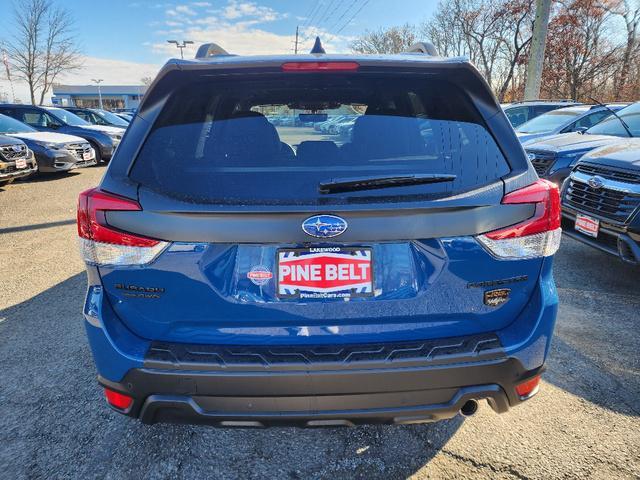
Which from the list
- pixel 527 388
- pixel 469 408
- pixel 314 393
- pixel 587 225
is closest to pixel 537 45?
pixel 587 225

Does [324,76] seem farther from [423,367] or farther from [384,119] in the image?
[423,367]

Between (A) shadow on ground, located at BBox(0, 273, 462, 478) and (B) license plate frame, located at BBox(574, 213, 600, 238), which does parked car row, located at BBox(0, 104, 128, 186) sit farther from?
Result: (B) license plate frame, located at BBox(574, 213, 600, 238)

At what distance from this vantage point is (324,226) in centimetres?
148

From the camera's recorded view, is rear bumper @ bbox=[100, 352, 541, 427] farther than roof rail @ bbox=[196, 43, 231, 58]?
No

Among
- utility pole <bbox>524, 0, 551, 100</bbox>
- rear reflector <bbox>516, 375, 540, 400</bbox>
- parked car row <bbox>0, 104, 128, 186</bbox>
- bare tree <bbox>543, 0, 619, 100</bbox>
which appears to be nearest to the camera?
rear reflector <bbox>516, 375, 540, 400</bbox>

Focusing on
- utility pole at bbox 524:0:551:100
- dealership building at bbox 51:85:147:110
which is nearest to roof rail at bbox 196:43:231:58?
utility pole at bbox 524:0:551:100

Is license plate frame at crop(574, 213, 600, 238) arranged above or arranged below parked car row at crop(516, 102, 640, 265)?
below

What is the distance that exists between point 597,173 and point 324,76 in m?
3.68

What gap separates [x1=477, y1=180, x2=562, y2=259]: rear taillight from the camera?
1.58 metres

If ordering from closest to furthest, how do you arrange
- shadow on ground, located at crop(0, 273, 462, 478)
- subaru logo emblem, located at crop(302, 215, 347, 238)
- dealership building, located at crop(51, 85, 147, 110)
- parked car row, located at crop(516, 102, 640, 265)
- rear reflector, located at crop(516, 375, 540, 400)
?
1. subaru logo emblem, located at crop(302, 215, 347, 238)
2. rear reflector, located at crop(516, 375, 540, 400)
3. shadow on ground, located at crop(0, 273, 462, 478)
4. parked car row, located at crop(516, 102, 640, 265)
5. dealership building, located at crop(51, 85, 147, 110)

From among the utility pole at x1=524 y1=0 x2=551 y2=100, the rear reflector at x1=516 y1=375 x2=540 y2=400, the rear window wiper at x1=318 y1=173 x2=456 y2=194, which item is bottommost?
the rear reflector at x1=516 y1=375 x2=540 y2=400

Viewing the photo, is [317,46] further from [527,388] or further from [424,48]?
[527,388]

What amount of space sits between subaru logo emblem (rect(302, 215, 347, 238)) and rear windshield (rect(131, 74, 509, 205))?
0.06 m

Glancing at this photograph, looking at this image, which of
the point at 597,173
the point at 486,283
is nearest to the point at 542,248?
the point at 486,283
